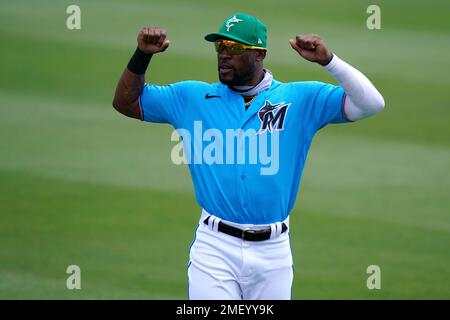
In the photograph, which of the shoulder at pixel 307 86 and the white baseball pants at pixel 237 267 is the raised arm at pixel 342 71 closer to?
the shoulder at pixel 307 86

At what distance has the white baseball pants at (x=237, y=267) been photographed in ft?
19.4

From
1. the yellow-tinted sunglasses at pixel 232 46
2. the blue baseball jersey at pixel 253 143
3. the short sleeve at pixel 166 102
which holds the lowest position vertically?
the blue baseball jersey at pixel 253 143

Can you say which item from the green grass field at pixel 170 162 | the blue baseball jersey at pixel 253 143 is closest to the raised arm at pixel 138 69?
the blue baseball jersey at pixel 253 143

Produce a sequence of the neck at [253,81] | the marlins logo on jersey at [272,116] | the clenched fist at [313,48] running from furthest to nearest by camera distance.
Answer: the neck at [253,81] < the marlins logo on jersey at [272,116] < the clenched fist at [313,48]

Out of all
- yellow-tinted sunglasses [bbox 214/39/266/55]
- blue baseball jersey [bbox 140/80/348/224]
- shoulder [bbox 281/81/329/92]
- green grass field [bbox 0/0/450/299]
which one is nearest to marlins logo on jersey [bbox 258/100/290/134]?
blue baseball jersey [bbox 140/80/348/224]

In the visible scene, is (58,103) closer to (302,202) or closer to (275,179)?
(302,202)

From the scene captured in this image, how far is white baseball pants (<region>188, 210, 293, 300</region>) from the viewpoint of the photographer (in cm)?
592

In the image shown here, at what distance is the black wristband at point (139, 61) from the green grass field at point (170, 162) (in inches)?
105

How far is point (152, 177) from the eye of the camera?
10781 millimetres

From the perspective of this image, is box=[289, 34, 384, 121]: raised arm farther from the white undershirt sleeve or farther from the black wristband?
the black wristband

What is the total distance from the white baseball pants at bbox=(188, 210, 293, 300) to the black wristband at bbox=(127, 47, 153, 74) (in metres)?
0.97

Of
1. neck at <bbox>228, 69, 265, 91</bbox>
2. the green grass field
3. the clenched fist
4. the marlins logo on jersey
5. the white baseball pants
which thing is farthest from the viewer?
the green grass field

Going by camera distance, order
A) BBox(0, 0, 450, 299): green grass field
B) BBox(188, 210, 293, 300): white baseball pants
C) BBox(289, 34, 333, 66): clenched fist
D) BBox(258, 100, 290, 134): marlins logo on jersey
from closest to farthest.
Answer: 1. BBox(289, 34, 333, 66): clenched fist
2. BBox(188, 210, 293, 300): white baseball pants
3. BBox(258, 100, 290, 134): marlins logo on jersey
4. BBox(0, 0, 450, 299): green grass field
